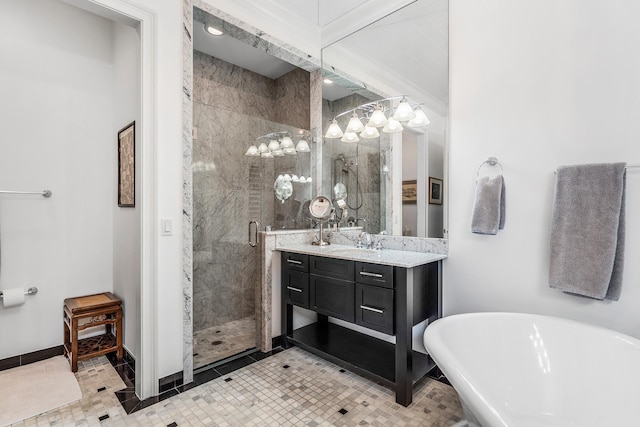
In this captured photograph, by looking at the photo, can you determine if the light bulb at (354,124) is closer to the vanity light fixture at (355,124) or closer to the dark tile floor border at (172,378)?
the vanity light fixture at (355,124)

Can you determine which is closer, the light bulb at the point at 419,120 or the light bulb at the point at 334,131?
the light bulb at the point at 419,120

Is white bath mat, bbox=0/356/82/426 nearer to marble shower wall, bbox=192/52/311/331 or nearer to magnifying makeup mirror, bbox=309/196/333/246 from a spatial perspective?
marble shower wall, bbox=192/52/311/331

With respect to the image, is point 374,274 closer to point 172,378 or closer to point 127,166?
point 172,378

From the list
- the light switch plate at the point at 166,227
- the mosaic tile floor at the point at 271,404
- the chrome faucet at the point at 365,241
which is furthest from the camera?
the chrome faucet at the point at 365,241

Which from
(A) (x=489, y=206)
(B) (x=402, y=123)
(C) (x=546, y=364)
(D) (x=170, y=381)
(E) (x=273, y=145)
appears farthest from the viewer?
(E) (x=273, y=145)

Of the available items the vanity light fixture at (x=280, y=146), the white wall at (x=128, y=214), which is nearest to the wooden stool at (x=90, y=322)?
the white wall at (x=128, y=214)

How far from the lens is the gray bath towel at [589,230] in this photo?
61.4 inches

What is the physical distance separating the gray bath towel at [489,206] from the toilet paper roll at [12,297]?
10.7ft

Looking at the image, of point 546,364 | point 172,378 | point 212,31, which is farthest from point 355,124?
point 172,378

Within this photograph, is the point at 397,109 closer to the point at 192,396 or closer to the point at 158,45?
the point at 158,45

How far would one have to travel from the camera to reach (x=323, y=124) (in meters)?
3.14

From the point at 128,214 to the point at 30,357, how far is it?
135 centimetres

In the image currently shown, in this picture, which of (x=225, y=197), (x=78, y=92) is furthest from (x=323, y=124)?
(x=78, y=92)

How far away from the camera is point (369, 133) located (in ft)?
9.14
